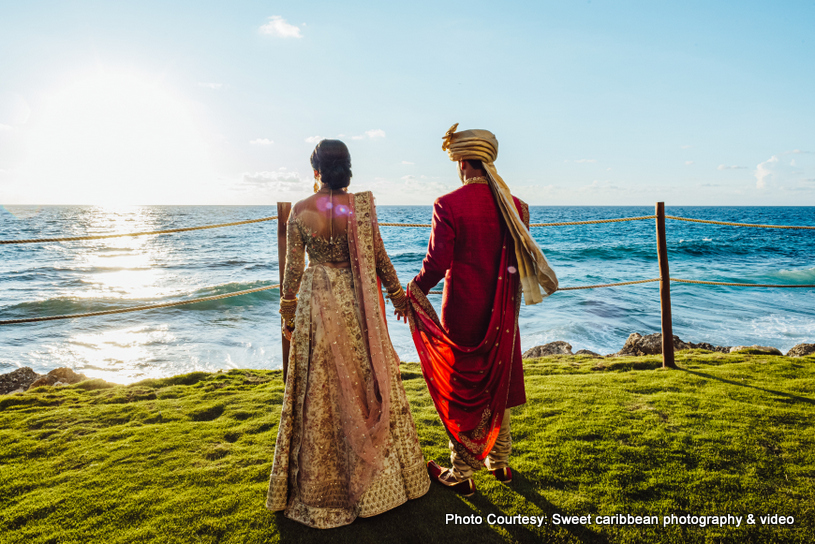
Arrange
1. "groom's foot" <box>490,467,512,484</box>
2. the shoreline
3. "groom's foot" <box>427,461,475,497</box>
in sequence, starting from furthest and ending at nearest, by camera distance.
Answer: the shoreline, "groom's foot" <box>490,467,512,484</box>, "groom's foot" <box>427,461,475,497</box>

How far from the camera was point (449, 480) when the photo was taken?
2291mm

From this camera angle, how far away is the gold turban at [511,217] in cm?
212

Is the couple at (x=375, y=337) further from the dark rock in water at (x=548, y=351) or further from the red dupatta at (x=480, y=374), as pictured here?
the dark rock in water at (x=548, y=351)

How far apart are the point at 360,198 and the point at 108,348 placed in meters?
8.12

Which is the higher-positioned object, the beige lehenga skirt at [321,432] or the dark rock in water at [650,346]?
the beige lehenga skirt at [321,432]

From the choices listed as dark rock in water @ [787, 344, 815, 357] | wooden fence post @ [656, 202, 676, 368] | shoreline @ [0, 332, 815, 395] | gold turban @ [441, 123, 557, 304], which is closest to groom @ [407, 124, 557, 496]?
gold turban @ [441, 123, 557, 304]

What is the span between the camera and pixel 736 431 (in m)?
2.70

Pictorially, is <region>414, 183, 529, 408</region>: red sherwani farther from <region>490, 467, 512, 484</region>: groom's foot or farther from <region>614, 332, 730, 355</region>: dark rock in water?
<region>614, 332, 730, 355</region>: dark rock in water

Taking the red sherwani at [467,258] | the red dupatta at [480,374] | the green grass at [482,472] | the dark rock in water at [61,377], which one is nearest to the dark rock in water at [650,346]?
the green grass at [482,472]

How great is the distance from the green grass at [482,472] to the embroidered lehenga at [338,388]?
0.16 m

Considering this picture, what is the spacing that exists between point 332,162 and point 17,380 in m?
5.59

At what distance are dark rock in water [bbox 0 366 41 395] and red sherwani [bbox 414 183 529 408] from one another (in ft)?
18.0

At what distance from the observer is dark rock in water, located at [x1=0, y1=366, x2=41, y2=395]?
4922 millimetres

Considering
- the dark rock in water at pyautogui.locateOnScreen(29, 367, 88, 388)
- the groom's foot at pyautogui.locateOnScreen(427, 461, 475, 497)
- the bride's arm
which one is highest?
the bride's arm
